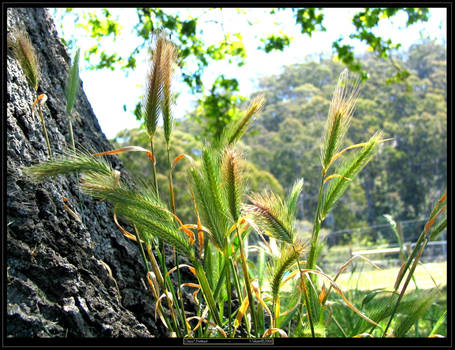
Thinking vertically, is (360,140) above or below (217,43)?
above

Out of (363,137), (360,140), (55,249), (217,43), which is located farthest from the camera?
(360,140)

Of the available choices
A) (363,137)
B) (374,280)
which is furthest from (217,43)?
(363,137)

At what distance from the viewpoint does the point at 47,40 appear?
5.48 ft

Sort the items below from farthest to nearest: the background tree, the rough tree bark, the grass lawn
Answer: the background tree, the grass lawn, the rough tree bark

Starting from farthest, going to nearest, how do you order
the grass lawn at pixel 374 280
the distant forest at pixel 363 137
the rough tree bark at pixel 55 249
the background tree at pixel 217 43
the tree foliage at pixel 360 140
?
1. the tree foliage at pixel 360 140
2. the distant forest at pixel 363 137
3. the background tree at pixel 217 43
4. the grass lawn at pixel 374 280
5. the rough tree bark at pixel 55 249

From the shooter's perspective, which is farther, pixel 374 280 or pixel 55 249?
pixel 374 280

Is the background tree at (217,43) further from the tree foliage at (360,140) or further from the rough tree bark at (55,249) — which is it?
the tree foliage at (360,140)

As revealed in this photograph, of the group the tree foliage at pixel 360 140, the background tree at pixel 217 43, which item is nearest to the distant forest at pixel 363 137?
the tree foliage at pixel 360 140

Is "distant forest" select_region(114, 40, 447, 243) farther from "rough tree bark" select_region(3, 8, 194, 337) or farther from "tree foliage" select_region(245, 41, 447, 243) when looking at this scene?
"rough tree bark" select_region(3, 8, 194, 337)

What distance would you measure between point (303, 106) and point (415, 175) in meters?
8.00

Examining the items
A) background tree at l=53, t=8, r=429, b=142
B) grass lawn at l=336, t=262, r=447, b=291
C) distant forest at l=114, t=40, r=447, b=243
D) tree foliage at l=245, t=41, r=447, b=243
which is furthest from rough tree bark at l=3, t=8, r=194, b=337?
tree foliage at l=245, t=41, r=447, b=243

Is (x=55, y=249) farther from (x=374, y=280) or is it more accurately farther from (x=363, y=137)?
(x=363, y=137)

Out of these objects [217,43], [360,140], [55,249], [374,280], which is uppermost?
[360,140]

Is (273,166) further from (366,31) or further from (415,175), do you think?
(366,31)
